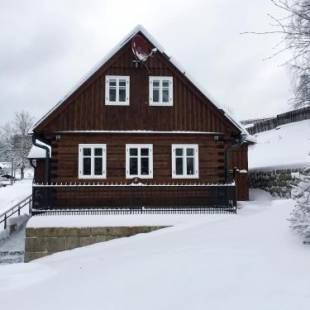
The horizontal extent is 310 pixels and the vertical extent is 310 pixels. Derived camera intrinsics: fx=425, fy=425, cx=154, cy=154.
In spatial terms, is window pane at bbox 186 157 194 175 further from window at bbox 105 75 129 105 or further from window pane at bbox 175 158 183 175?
Result: window at bbox 105 75 129 105

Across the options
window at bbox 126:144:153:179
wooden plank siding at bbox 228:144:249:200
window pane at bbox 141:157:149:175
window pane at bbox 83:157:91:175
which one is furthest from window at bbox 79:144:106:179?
wooden plank siding at bbox 228:144:249:200

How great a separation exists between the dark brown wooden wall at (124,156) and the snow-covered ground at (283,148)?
384 cm

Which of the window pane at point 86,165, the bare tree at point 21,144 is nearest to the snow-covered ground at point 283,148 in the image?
the window pane at point 86,165

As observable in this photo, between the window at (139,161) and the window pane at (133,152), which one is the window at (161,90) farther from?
the window pane at (133,152)

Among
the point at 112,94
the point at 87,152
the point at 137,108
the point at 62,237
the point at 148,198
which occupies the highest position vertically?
the point at 112,94

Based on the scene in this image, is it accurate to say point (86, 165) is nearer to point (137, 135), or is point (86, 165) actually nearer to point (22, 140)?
point (137, 135)

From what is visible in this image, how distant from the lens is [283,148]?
22.0 meters

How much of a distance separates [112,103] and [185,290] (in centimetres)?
1143

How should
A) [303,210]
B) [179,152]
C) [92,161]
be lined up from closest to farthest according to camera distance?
1. [303,210]
2. [92,161]
3. [179,152]

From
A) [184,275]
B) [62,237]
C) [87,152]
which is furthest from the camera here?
[87,152]

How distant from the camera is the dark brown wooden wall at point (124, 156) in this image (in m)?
16.8

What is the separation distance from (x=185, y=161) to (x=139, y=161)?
6.18ft

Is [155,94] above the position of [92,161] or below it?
above

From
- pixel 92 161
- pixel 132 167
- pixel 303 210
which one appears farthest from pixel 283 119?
pixel 303 210
